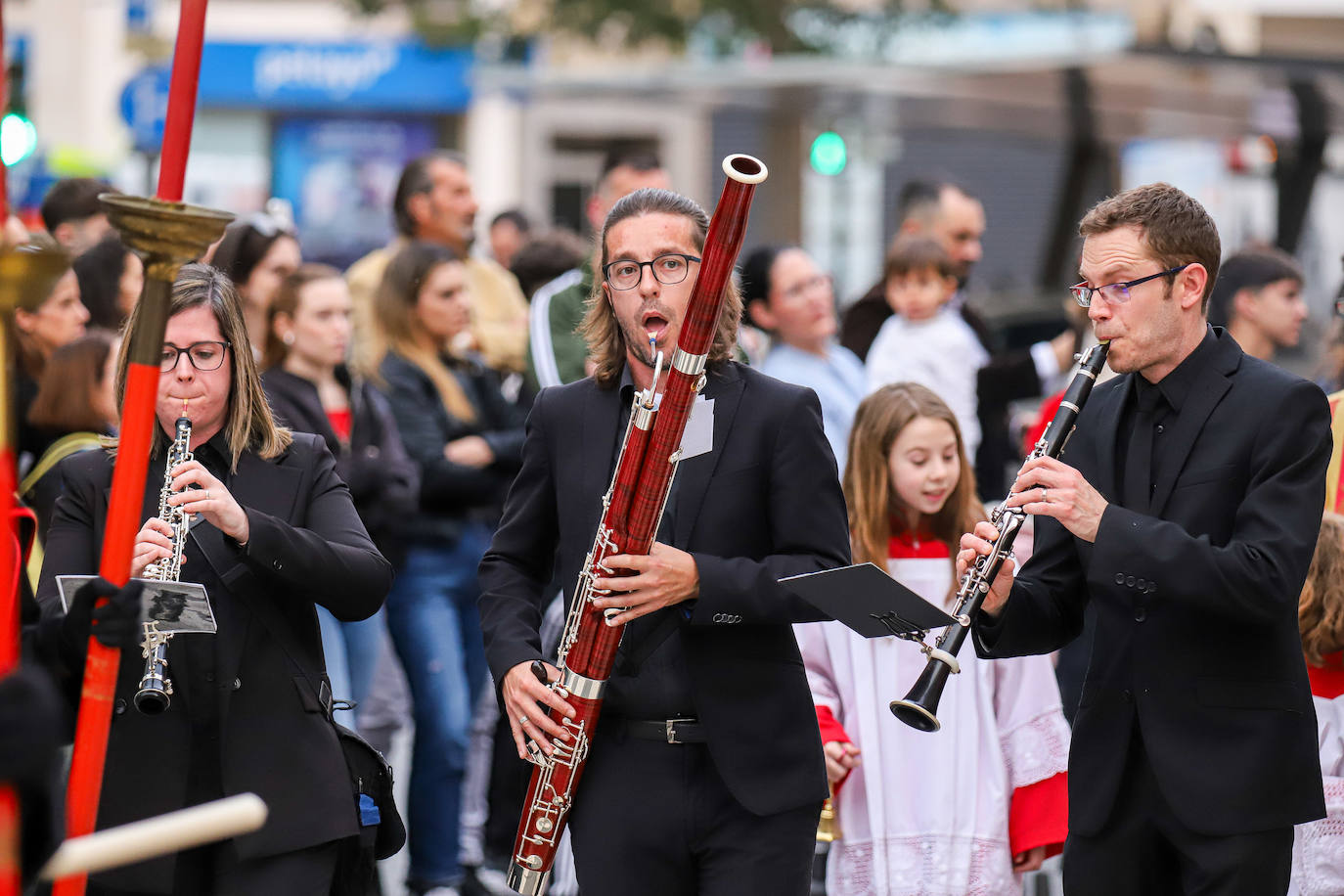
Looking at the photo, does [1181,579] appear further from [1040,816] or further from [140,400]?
[140,400]

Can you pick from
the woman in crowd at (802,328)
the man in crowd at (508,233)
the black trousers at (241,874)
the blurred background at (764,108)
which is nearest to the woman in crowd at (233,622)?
the black trousers at (241,874)

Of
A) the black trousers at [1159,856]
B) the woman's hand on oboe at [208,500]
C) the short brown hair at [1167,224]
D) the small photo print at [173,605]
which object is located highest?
the short brown hair at [1167,224]

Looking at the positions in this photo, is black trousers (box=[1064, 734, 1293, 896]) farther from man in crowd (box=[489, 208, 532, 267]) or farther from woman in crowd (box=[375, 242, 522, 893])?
man in crowd (box=[489, 208, 532, 267])

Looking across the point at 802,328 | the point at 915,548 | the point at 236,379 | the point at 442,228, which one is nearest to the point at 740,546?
the point at 236,379

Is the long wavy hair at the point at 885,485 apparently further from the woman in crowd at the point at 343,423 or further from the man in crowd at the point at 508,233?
the man in crowd at the point at 508,233

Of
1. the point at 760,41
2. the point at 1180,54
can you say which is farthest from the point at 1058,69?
the point at 760,41

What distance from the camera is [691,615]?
11.4 feet

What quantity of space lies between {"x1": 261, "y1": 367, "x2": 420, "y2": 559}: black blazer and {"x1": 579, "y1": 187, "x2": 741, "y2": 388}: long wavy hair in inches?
82.6

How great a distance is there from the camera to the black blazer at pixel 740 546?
3484 mm

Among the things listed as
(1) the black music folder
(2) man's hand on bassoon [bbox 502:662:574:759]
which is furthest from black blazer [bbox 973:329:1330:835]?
(2) man's hand on bassoon [bbox 502:662:574:759]

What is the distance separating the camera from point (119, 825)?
3541 millimetres

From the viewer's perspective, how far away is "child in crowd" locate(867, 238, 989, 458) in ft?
22.5

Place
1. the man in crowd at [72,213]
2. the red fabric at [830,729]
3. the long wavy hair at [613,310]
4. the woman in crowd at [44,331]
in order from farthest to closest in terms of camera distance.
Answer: the man in crowd at [72,213] < the woman in crowd at [44,331] < the red fabric at [830,729] < the long wavy hair at [613,310]

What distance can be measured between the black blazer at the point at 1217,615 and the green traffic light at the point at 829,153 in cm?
910
